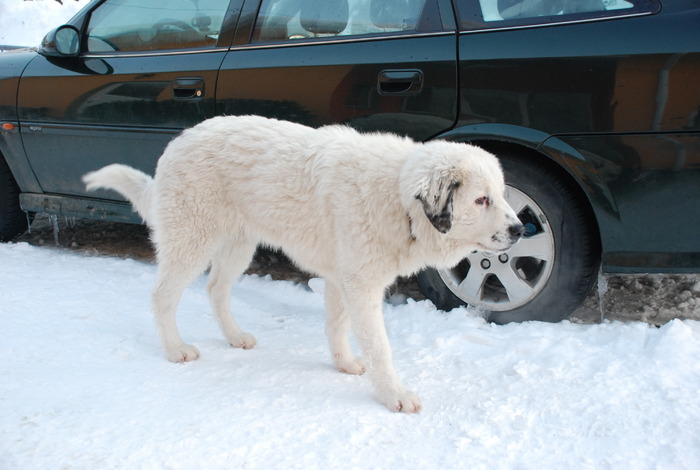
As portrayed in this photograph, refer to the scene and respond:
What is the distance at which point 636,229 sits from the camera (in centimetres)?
325

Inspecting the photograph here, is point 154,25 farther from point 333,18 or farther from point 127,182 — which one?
point 127,182

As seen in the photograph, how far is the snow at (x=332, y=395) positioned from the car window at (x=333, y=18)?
5.78ft

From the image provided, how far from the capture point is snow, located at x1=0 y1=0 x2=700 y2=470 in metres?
2.39

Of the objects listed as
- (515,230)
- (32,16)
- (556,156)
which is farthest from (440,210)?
(32,16)

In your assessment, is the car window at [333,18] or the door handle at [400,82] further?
the car window at [333,18]

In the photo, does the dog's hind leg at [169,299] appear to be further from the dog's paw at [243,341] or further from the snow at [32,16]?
the snow at [32,16]

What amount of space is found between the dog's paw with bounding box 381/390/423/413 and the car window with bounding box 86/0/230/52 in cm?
288

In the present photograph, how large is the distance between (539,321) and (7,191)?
15.3 feet

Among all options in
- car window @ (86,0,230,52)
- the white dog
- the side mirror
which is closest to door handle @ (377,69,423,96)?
the white dog

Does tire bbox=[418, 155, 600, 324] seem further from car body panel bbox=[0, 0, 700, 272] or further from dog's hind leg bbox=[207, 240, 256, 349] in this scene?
dog's hind leg bbox=[207, 240, 256, 349]

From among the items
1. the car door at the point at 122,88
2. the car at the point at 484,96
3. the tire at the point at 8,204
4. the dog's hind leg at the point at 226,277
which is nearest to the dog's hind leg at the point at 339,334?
the dog's hind leg at the point at 226,277

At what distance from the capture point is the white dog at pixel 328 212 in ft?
9.29

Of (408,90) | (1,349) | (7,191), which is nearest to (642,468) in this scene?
(408,90)

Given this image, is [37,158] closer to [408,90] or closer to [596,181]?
[408,90]
